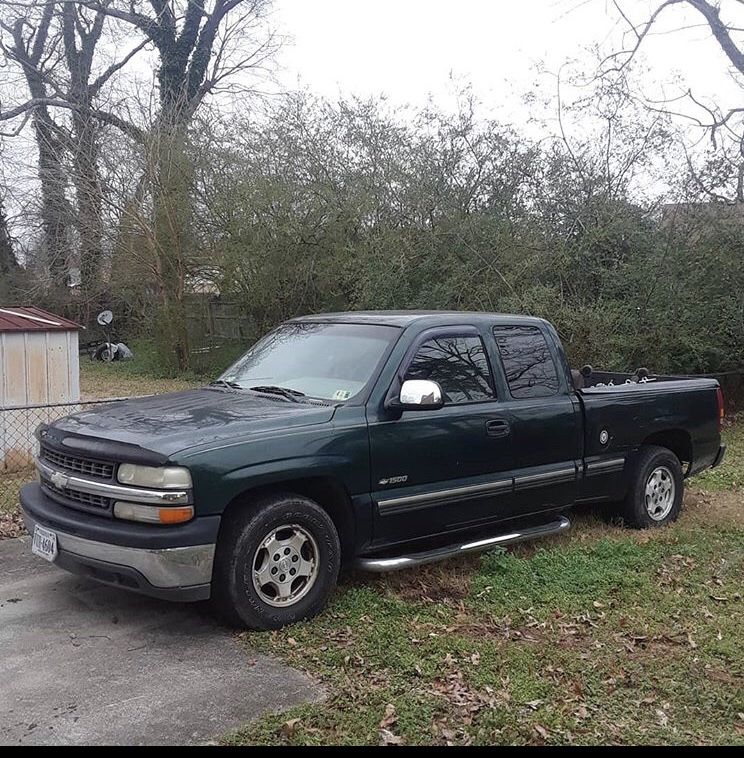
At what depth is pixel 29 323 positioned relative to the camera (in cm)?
796

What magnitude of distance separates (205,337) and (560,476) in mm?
14470

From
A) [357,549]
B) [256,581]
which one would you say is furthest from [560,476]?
[256,581]

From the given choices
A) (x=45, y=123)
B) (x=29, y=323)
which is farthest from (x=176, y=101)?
(x=29, y=323)

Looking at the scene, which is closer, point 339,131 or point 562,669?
point 562,669

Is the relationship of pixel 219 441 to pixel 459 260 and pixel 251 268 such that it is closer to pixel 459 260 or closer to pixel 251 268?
pixel 459 260

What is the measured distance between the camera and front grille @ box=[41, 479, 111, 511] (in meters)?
4.45

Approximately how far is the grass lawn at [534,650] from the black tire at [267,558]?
0.36 feet

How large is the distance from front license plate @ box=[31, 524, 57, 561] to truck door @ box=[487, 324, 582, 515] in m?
2.92

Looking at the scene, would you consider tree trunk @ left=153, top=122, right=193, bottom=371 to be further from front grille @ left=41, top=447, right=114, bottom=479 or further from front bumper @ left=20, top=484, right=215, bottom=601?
front bumper @ left=20, top=484, right=215, bottom=601

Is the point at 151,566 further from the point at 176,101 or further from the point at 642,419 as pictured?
the point at 176,101

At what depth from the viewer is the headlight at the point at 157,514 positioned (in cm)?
421

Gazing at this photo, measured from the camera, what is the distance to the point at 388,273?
525 inches

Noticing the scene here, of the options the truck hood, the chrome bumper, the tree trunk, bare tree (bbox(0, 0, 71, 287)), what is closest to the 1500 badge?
the truck hood

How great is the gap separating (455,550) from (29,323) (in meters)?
4.96
